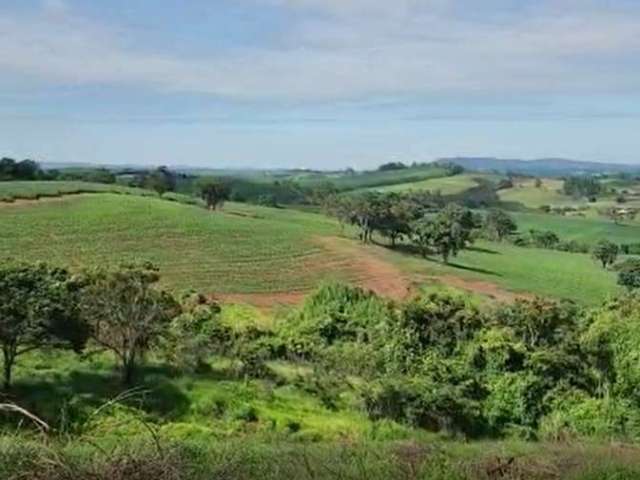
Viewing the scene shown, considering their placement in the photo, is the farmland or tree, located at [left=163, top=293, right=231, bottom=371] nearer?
the farmland

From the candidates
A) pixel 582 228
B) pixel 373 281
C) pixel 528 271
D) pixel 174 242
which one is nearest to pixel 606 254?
pixel 528 271

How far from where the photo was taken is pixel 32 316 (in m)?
24.1

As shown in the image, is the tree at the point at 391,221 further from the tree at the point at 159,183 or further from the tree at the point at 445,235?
the tree at the point at 159,183

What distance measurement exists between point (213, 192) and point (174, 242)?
26804 millimetres

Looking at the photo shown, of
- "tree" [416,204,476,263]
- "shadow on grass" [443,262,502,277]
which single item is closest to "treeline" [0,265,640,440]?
"shadow on grass" [443,262,502,277]

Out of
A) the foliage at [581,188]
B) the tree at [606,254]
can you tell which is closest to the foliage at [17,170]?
the tree at [606,254]

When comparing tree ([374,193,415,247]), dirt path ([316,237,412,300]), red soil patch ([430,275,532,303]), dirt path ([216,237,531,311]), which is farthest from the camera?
tree ([374,193,415,247])

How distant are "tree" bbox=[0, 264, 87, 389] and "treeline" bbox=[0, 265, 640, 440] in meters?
0.04

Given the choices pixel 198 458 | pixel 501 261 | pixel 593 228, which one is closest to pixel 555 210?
pixel 593 228

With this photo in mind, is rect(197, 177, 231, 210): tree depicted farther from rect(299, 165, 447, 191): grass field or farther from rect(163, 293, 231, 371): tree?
rect(299, 165, 447, 191): grass field

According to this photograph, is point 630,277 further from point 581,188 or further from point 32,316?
point 581,188

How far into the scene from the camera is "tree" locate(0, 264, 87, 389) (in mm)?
23984

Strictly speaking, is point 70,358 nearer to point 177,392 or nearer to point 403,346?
point 177,392

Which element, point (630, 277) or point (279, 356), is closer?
point (279, 356)
